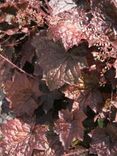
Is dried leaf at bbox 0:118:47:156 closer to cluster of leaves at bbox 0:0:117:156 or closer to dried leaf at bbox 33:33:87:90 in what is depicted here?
cluster of leaves at bbox 0:0:117:156

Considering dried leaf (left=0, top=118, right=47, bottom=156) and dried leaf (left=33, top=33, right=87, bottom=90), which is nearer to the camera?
dried leaf (left=33, top=33, right=87, bottom=90)

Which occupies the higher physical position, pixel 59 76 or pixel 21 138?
pixel 59 76

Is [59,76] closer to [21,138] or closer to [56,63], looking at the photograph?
[56,63]

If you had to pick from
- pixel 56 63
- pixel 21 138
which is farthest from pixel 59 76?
pixel 21 138

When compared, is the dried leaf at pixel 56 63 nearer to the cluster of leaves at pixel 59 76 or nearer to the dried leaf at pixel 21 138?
the cluster of leaves at pixel 59 76

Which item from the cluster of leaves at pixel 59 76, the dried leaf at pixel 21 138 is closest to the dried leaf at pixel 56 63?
the cluster of leaves at pixel 59 76

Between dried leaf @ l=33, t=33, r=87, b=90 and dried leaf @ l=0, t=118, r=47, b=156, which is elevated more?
dried leaf @ l=33, t=33, r=87, b=90

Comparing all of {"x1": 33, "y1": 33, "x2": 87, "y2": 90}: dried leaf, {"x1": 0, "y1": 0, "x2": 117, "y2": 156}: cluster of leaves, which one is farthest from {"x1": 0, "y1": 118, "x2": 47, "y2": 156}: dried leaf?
{"x1": 33, "y1": 33, "x2": 87, "y2": 90}: dried leaf

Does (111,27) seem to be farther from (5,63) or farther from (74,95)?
(5,63)
